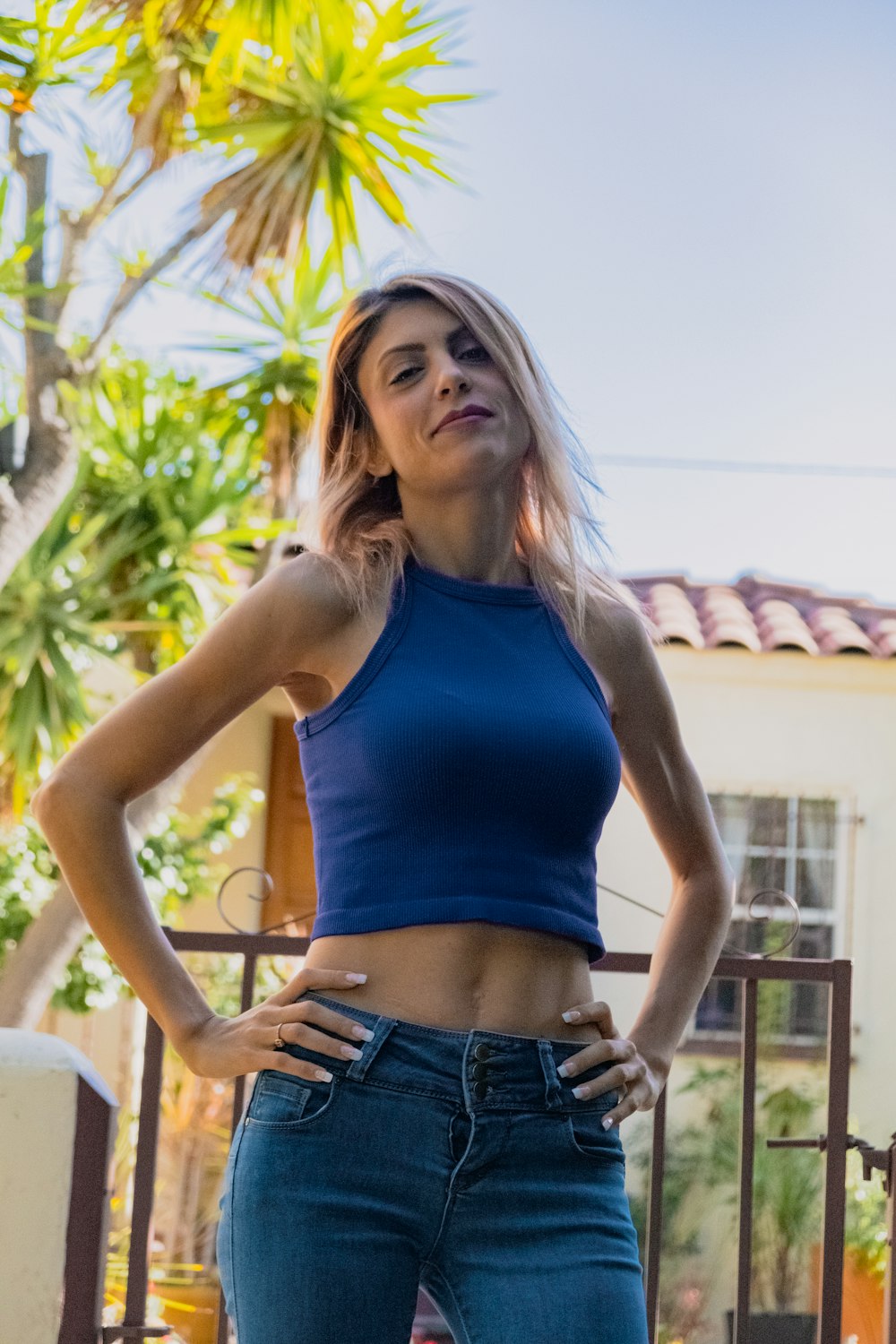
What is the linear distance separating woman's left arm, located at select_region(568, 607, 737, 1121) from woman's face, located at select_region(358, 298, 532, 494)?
0.24 meters

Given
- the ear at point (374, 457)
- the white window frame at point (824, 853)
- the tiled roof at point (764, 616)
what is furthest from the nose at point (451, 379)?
the white window frame at point (824, 853)

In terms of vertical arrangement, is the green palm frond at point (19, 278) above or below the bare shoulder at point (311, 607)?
above

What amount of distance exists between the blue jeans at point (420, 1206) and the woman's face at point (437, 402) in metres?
0.64

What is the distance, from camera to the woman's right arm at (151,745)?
1536 mm

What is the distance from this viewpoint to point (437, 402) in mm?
1664

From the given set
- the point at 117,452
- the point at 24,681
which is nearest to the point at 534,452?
the point at 24,681

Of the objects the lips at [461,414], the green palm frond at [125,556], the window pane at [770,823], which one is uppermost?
the green palm frond at [125,556]

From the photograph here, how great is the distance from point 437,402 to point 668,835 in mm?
598

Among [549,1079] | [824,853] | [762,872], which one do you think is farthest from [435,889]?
[824,853]

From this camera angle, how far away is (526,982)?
1419 millimetres

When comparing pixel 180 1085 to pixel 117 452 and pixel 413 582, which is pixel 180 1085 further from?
pixel 413 582

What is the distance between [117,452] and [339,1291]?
612 centimetres

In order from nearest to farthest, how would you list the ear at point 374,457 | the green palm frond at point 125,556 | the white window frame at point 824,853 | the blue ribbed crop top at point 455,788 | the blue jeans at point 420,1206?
1. the blue jeans at point 420,1206
2. the blue ribbed crop top at point 455,788
3. the ear at point 374,457
4. the green palm frond at point 125,556
5. the white window frame at point 824,853

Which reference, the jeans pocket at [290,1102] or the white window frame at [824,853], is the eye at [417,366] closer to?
the jeans pocket at [290,1102]
